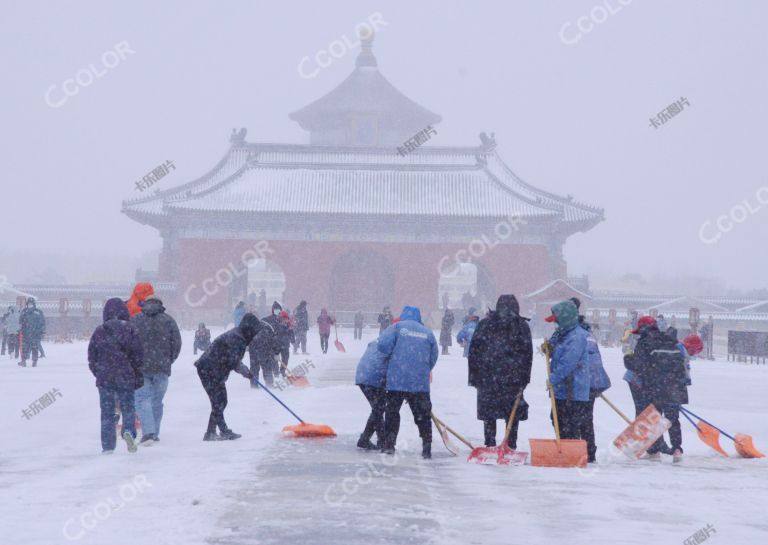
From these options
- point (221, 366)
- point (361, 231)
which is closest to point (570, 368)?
point (221, 366)

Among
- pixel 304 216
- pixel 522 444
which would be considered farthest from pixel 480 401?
pixel 304 216

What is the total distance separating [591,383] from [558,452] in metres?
0.83

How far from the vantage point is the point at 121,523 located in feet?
18.3

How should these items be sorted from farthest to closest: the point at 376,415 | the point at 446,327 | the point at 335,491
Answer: the point at 446,327 < the point at 376,415 < the point at 335,491

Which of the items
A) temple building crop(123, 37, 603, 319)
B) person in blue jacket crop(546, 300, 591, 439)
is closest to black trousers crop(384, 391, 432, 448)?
person in blue jacket crop(546, 300, 591, 439)

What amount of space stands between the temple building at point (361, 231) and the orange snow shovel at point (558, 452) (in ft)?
112

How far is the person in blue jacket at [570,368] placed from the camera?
8133mm

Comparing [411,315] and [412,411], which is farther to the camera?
[411,315]

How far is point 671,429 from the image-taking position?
343 inches

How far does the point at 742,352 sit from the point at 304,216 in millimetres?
21495

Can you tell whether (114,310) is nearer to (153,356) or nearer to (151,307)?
(151,307)

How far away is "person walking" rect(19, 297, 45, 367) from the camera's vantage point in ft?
62.9

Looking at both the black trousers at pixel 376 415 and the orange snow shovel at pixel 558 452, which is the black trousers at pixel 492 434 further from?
the black trousers at pixel 376 415

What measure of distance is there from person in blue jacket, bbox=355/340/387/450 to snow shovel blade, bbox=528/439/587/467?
1.36 m
